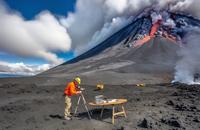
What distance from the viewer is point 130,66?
1703 inches

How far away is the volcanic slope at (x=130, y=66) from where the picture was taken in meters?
32.2

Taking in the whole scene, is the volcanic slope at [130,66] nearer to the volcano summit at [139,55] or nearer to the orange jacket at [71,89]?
the volcano summit at [139,55]

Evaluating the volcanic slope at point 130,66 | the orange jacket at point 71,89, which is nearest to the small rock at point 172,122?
the orange jacket at point 71,89

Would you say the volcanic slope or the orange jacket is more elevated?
the volcanic slope

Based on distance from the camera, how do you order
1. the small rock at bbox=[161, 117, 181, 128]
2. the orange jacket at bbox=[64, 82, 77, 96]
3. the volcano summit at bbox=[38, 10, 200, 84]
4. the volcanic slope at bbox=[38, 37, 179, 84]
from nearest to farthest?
1. the small rock at bbox=[161, 117, 181, 128]
2. the orange jacket at bbox=[64, 82, 77, 96]
3. the volcanic slope at bbox=[38, 37, 179, 84]
4. the volcano summit at bbox=[38, 10, 200, 84]

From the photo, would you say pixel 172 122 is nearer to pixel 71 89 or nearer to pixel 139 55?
pixel 71 89

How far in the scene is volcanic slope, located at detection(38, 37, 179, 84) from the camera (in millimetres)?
32250

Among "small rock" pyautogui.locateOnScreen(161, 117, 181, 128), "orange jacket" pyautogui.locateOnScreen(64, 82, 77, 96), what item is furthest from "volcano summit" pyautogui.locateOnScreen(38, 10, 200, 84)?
"small rock" pyautogui.locateOnScreen(161, 117, 181, 128)

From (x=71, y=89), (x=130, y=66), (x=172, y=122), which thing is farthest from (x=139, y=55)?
(x=172, y=122)

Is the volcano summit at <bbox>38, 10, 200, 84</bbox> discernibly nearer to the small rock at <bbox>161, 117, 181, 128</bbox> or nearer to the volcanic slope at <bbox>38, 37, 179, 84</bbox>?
the volcanic slope at <bbox>38, 37, 179, 84</bbox>

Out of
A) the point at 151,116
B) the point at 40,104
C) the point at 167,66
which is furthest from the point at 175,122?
the point at 167,66

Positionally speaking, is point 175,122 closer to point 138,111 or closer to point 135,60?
point 138,111

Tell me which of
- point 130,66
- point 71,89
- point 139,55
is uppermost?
point 139,55

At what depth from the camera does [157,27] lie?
249 feet
